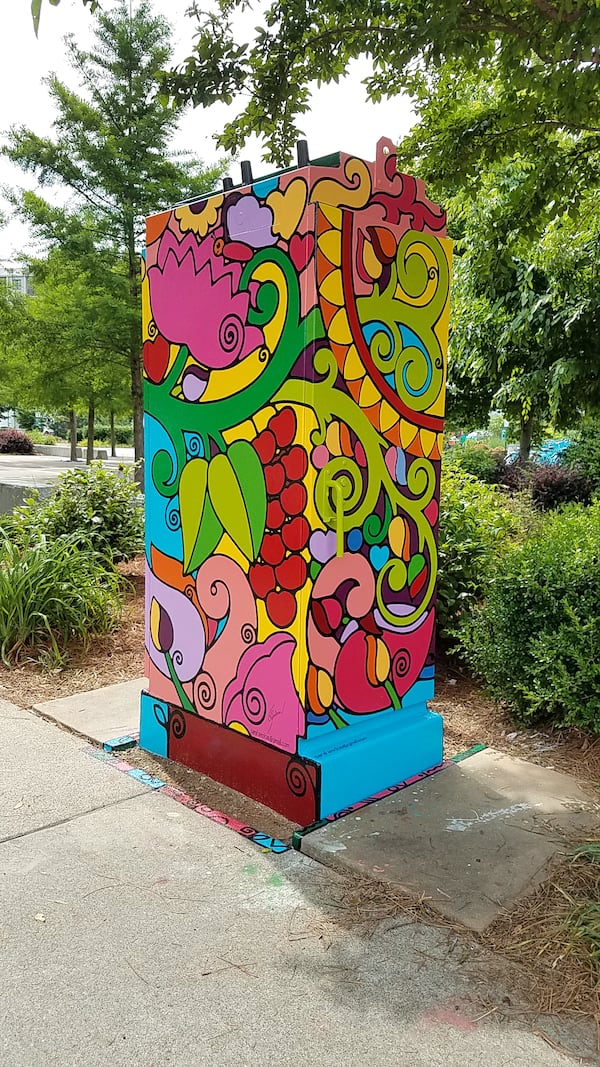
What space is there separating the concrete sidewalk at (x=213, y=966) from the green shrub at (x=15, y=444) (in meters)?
37.0

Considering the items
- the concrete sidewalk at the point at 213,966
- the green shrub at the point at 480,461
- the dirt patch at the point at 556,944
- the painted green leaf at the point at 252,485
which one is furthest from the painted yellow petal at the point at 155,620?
the green shrub at the point at 480,461

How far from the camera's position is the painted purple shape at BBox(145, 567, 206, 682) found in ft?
12.0

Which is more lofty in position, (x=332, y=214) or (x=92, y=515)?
(x=332, y=214)

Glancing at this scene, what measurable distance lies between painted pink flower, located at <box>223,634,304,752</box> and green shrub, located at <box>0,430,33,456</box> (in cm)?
3681

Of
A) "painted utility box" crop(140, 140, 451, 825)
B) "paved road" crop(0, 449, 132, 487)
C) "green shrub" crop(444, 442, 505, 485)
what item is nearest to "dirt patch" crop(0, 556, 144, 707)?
"painted utility box" crop(140, 140, 451, 825)

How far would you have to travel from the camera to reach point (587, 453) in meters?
14.9

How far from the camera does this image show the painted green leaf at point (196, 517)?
353cm

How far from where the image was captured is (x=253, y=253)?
322cm

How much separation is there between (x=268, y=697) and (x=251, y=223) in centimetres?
195

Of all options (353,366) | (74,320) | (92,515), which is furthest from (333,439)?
(74,320)

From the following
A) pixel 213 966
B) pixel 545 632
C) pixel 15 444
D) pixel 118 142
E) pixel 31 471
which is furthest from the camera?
pixel 15 444

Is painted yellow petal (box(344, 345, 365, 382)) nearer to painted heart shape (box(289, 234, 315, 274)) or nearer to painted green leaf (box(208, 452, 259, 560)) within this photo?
painted heart shape (box(289, 234, 315, 274))

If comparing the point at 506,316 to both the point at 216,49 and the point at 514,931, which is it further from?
the point at 514,931

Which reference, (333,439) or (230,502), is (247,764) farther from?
(333,439)
